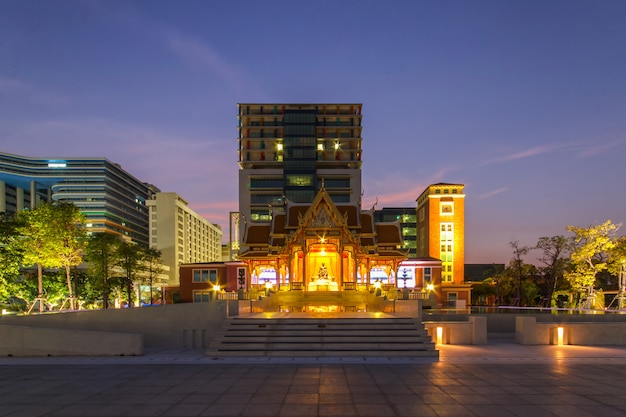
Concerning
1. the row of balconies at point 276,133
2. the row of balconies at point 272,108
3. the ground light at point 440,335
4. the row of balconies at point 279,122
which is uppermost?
the row of balconies at point 272,108

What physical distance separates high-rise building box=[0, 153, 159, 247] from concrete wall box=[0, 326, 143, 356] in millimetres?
154677

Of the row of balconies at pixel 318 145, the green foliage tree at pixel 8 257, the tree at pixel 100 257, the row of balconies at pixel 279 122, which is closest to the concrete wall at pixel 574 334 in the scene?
the green foliage tree at pixel 8 257

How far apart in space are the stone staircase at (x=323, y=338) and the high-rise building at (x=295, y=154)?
254 feet

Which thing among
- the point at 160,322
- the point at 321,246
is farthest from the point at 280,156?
the point at 160,322

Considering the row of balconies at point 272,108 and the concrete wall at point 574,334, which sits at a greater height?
the row of balconies at point 272,108

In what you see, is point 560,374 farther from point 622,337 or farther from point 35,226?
point 35,226

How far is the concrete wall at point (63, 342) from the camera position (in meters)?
20.4

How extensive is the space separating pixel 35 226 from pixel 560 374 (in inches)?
1540

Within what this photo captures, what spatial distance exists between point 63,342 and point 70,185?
17311 centimetres

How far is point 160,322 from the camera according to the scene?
23562 mm

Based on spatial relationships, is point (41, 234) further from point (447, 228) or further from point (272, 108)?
point (447, 228)

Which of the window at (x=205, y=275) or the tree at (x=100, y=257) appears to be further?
the window at (x=205, y=275)

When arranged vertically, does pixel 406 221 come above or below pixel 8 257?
above

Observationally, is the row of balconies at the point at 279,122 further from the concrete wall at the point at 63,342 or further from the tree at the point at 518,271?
the concrete wall at the point at 63,342
